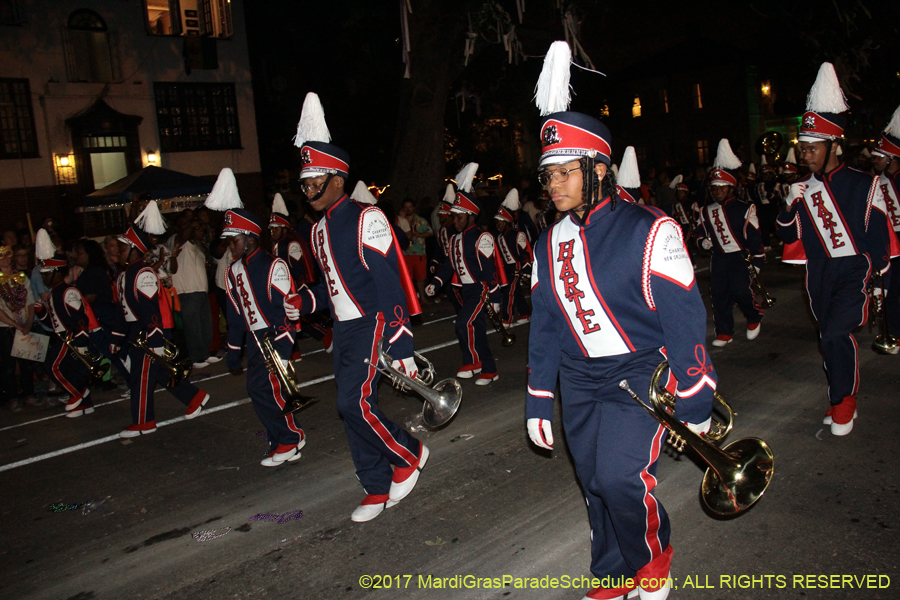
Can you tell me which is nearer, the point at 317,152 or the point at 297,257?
the point at 317,152

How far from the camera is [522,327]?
36.1 feet

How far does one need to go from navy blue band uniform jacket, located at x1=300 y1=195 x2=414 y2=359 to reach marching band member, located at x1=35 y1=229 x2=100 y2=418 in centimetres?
455

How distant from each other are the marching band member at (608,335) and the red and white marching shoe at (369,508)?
172cm

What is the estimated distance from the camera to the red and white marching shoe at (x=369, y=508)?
184 inches

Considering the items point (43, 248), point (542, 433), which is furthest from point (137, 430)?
point (542, 433)

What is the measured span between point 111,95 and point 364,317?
18240 mm

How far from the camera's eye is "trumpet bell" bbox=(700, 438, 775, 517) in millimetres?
3078

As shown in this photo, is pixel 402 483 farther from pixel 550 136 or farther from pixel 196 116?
pixel 196 116

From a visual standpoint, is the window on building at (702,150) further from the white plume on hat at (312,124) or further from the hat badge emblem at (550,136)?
the hat badge emblem at (550,136)

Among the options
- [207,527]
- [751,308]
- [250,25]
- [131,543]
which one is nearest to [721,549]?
[207,527]

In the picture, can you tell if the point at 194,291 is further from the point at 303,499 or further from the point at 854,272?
the point at 854,272

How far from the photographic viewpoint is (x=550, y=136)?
10.9 feet

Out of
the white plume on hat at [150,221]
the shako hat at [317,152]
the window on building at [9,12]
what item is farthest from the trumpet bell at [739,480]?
the window on building at [9,12]

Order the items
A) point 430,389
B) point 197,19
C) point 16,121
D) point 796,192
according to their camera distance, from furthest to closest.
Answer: point 197,19
point 16,121
point 796,192
point 430,389
